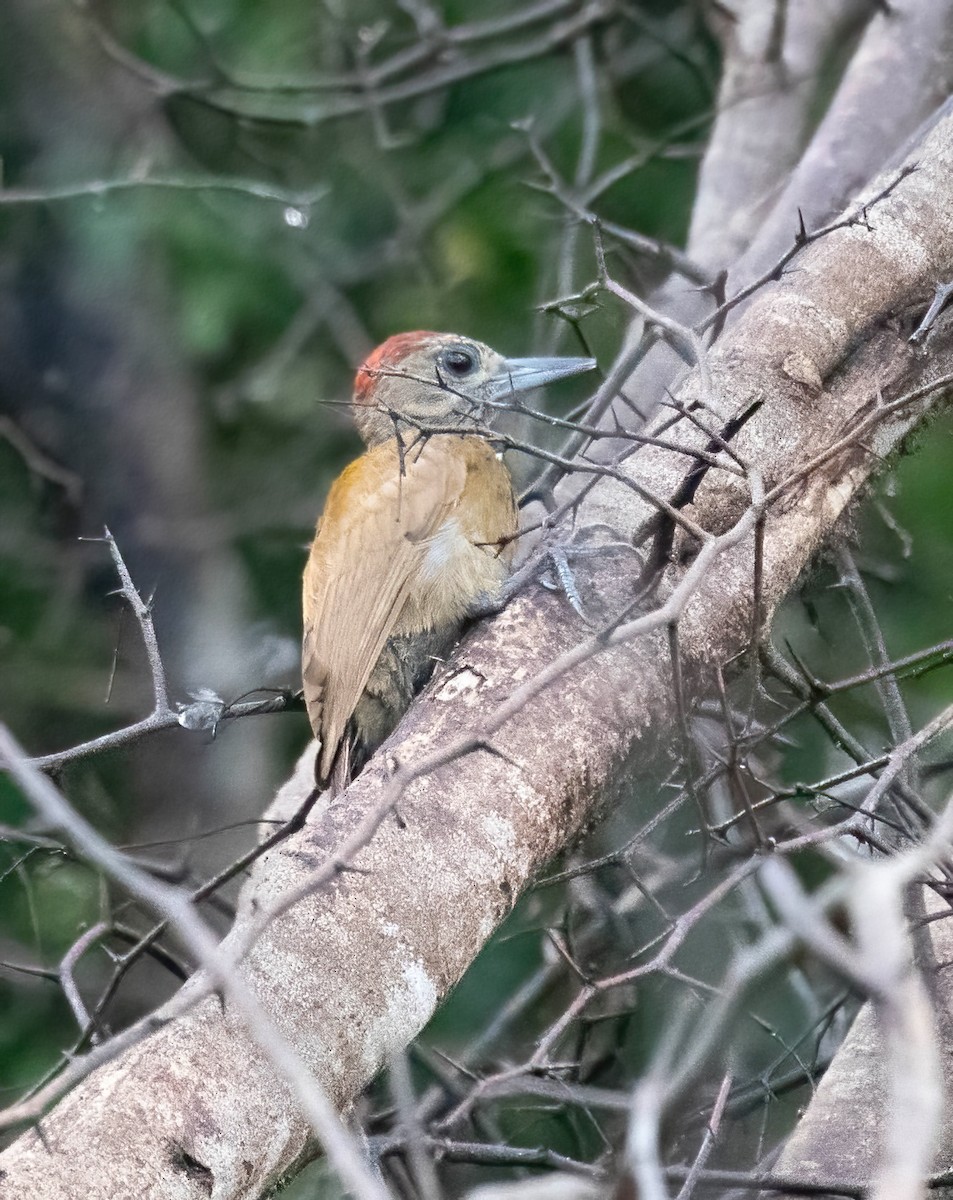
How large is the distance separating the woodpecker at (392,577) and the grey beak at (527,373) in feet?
0.10

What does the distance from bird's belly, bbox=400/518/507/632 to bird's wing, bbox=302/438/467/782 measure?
1.2 inches

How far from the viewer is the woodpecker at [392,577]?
10.3ft

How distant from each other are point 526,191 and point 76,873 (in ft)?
8.76

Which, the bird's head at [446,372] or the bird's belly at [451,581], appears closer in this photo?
the bird's belly at [451,581]

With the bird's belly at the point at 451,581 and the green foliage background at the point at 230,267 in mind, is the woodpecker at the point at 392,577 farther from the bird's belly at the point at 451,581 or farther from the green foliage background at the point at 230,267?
the green foliage background at the point at 230,267

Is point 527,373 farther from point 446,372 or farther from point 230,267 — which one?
point 230,267

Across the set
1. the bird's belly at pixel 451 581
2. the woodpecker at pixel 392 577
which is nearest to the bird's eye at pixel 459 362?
the woodpecker at pixel 392 577

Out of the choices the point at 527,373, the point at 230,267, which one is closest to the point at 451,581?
the point at 527,373

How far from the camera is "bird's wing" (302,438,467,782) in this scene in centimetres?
317

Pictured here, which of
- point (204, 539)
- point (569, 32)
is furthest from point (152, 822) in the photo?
point (569, 32)

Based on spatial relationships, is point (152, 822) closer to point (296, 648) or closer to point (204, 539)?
point (296, 648)

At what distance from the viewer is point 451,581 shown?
3146 mm

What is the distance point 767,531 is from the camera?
8.76ft

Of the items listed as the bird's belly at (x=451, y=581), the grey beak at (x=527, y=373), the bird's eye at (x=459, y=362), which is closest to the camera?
the bird's belly at (x=451, y=581)
